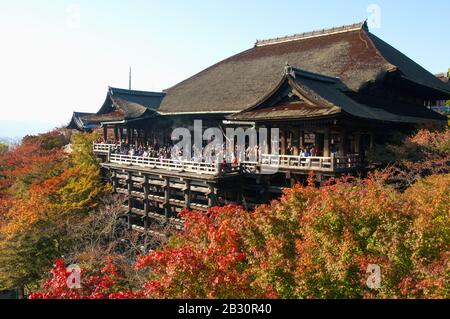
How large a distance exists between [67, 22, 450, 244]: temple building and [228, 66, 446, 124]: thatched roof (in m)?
0.05

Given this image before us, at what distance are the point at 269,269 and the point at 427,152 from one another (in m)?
12.9

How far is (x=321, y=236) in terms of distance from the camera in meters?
8.20

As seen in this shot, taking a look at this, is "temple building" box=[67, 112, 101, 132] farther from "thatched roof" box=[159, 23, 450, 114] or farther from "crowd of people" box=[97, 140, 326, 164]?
"thatched roof" box=[159, 23, 450, 114]

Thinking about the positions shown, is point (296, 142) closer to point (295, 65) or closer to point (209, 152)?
point (209, 152)

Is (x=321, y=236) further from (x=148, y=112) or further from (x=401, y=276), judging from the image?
(x=148, y=112)

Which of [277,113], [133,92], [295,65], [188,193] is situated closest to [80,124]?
[133,92]

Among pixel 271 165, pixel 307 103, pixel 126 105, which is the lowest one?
pixel 271 165

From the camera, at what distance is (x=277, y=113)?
720 inches

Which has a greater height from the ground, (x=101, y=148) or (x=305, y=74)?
(x=305, y=74)

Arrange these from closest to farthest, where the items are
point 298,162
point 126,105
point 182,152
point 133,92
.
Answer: point 298,162
point 182,152
point 126,105
point 133,92

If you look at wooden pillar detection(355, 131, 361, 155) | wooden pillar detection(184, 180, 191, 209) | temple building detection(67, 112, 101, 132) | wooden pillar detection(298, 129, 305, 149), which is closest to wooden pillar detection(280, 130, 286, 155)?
wooden pillar detection(298, 129, 305, 149)

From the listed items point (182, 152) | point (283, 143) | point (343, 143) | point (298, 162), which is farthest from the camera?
point (182, 152)

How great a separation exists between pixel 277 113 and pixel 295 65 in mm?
10141
